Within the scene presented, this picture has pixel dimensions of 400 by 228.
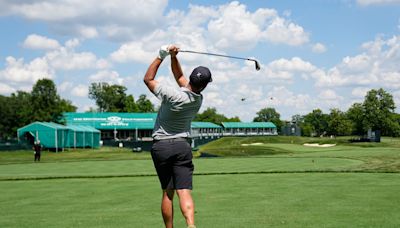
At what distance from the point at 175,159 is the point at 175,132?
0.34m

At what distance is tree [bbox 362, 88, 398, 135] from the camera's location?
9456 centimetres

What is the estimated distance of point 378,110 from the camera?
94812 mm

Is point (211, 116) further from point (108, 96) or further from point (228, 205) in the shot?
point (228, 205)

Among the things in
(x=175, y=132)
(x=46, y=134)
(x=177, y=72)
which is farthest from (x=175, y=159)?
(x=46, y=134)

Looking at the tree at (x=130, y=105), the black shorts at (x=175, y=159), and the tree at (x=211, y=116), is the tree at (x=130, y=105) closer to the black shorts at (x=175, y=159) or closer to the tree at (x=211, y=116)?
the tree at (x=211, y=116)

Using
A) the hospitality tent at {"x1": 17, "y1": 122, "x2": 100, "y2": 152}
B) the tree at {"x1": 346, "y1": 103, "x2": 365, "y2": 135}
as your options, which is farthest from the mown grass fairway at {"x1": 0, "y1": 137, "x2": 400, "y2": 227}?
the tree at {"x1": 346, "y1": 103, "x2": 365, "y2": 135}

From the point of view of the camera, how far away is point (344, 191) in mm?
12664

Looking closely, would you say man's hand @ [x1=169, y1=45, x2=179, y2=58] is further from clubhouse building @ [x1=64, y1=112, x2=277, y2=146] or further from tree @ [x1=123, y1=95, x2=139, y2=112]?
tree @ [x1=123, y1=95, x2=139, y2=112]

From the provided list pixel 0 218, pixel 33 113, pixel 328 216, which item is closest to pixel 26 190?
pixel 0 218

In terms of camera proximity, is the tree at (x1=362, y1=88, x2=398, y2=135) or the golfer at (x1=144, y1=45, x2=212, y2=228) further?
the tree at (x1=362, y1=88, x2=398, y2=135)

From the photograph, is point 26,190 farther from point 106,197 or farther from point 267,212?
point 267,212

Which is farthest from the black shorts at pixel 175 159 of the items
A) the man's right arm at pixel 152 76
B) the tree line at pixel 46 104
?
the tree line at pixel 46 104

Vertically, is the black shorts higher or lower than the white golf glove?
lower

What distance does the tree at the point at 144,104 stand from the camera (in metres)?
146
